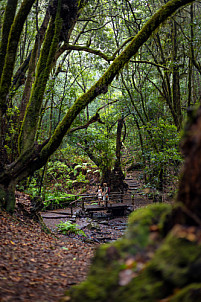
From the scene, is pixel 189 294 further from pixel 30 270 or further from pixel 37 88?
pixel 37 88

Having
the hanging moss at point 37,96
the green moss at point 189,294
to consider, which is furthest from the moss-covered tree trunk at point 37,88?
the green moss at point 189,294

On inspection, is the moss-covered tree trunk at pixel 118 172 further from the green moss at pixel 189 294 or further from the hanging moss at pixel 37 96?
the green moss at pixel 189 294

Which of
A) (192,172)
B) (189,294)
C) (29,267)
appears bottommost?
(29,267)

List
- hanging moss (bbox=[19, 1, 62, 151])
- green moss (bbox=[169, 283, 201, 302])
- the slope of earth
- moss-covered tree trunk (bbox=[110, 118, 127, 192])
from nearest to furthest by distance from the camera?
green moss (bbox=[169, 283, 201, 302]) < the slope of earth < hanging moss (bbox=[19, 1, 62, 151]) < moss-covered tree trunk (bbox=[110, 118, 127, 192])

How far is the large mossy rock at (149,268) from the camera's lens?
4.86ft

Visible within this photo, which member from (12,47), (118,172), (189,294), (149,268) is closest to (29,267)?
(149,268)

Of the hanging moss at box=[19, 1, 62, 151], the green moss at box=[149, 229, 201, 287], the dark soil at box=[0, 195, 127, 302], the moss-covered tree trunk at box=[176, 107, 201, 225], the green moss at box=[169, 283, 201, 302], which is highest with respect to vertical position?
the hanging moss at box=[19, 1, 62, 151]

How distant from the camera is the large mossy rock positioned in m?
1.48

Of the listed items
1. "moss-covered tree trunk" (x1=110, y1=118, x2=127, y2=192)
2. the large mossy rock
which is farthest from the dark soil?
"moss-covered tree trunk" (x1=110, y1=118, x2=127, y2=192)

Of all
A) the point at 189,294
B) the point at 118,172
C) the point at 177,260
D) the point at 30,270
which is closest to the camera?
the point at 189,294

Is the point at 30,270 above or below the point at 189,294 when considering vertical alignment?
below

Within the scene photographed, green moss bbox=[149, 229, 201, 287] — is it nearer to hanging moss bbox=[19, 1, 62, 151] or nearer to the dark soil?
the dark soil

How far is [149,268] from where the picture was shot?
1624 millimetres

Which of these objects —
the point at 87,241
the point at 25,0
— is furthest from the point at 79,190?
the point at 25,0
